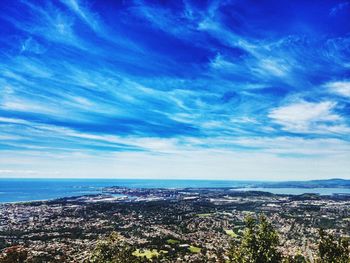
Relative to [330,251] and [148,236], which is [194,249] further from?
[330,251]

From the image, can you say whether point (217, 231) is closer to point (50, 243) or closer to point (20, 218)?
point (50, 243)

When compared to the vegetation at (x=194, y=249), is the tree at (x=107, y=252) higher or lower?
higher

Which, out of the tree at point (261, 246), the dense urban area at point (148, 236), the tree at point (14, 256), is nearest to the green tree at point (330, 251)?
the tree at point (261, 246)

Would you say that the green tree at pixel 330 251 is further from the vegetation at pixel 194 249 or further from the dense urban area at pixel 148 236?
the vegetation at pixel 194 249

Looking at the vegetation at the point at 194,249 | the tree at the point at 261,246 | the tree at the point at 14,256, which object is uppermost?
the tree at the point at 261,246

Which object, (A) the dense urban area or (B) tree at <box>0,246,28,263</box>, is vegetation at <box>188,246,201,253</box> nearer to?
(A) the dense urban area

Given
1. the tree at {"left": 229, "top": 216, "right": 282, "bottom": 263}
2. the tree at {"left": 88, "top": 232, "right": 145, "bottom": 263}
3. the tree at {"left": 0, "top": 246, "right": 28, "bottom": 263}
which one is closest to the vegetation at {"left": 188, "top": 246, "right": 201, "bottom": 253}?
the tree at {"left": 0, "top": 246, "right": 28, "bottom": 263}

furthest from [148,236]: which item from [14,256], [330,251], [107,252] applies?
[330,251]

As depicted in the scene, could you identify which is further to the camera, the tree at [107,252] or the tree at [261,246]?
the tree at [107,252]

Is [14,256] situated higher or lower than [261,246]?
lower

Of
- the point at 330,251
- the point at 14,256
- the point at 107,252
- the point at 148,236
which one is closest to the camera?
the point at 330,251

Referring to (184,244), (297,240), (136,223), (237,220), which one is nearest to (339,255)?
(184,244)
